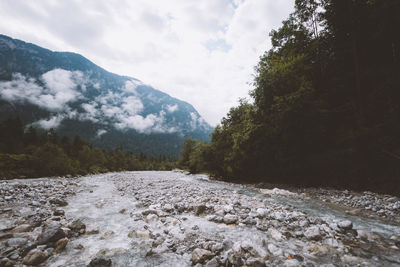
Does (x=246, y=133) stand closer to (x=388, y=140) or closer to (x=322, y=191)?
(x=322, y=191)

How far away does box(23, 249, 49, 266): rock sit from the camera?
109 inches

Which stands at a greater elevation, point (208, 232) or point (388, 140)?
point (388, 140)

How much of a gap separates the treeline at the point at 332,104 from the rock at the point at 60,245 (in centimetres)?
1267

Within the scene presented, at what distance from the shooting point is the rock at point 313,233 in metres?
3.86

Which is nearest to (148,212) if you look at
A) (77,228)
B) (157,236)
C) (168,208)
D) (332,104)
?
(168,208)

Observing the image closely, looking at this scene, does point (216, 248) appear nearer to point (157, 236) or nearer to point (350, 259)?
point (157, 236)

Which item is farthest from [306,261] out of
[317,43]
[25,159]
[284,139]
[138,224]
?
[25,159]

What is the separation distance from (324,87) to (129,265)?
1676cm

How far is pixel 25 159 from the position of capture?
808 inches

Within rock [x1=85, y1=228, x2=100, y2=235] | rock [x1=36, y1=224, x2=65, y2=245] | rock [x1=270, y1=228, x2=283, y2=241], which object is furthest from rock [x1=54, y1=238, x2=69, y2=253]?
rock [x1=270, y1=228, x2=283, y2=241]

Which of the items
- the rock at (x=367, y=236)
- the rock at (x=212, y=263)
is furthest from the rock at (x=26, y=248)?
the rock at (x=367, y=236)

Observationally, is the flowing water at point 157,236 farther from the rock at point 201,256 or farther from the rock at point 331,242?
the rock at point 331,242

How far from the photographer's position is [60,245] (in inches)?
132

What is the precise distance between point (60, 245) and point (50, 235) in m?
0.40
